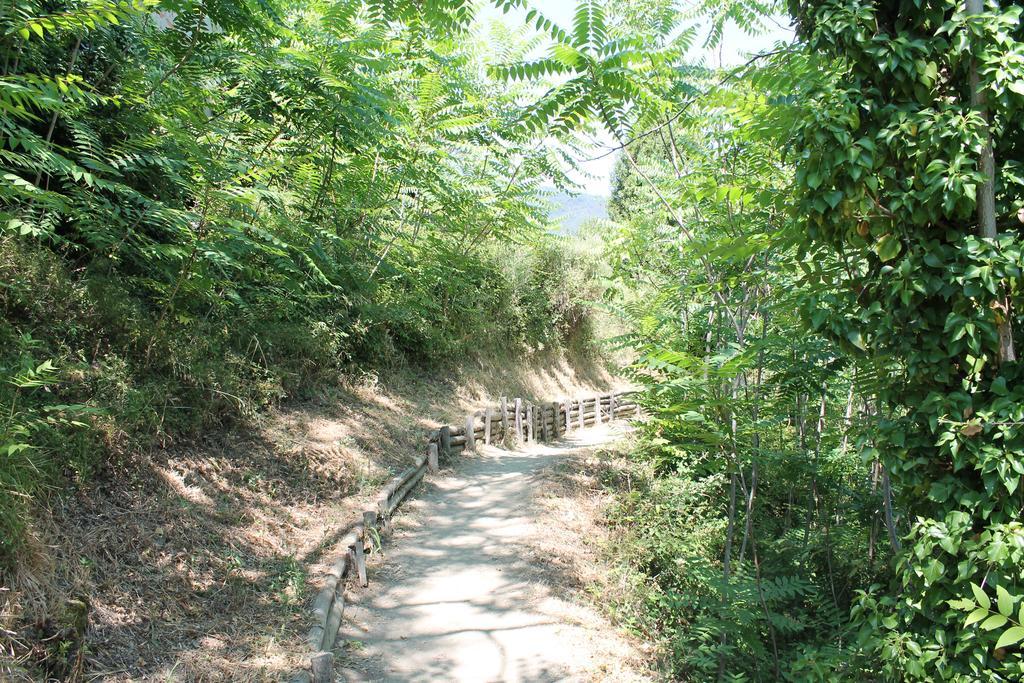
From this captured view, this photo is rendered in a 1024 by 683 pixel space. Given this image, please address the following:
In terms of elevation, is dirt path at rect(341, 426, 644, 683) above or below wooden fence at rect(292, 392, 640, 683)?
below

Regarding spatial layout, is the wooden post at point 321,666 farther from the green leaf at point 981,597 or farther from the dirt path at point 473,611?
the green leaf at point 981,597

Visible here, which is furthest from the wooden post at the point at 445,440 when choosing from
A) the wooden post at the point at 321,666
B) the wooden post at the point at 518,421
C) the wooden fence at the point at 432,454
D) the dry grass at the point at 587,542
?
the wooden post at the point at 321,666

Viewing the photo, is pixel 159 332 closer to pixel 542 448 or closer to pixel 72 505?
pixel 72 505

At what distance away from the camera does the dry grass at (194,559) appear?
A: 11.9 feet

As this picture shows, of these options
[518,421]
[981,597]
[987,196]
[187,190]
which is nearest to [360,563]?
[187,190]

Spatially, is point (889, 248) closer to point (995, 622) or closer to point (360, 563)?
point (995, 622)

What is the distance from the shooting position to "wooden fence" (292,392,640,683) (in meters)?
4.73

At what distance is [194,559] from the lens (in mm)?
4973

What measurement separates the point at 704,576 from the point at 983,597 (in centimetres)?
277

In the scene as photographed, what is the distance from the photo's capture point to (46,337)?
204 inches

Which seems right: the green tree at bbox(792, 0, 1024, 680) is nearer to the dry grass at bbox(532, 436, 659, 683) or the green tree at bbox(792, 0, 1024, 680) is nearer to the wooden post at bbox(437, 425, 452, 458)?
the dry grass at bbox(532, 436, 659, 683)

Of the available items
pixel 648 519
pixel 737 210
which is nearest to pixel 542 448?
pixel 648 519

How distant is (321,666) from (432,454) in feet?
19.3

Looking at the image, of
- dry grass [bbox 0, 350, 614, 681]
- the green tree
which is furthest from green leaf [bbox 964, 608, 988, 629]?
dry grass [bbox 0, 350, 614, 681]
